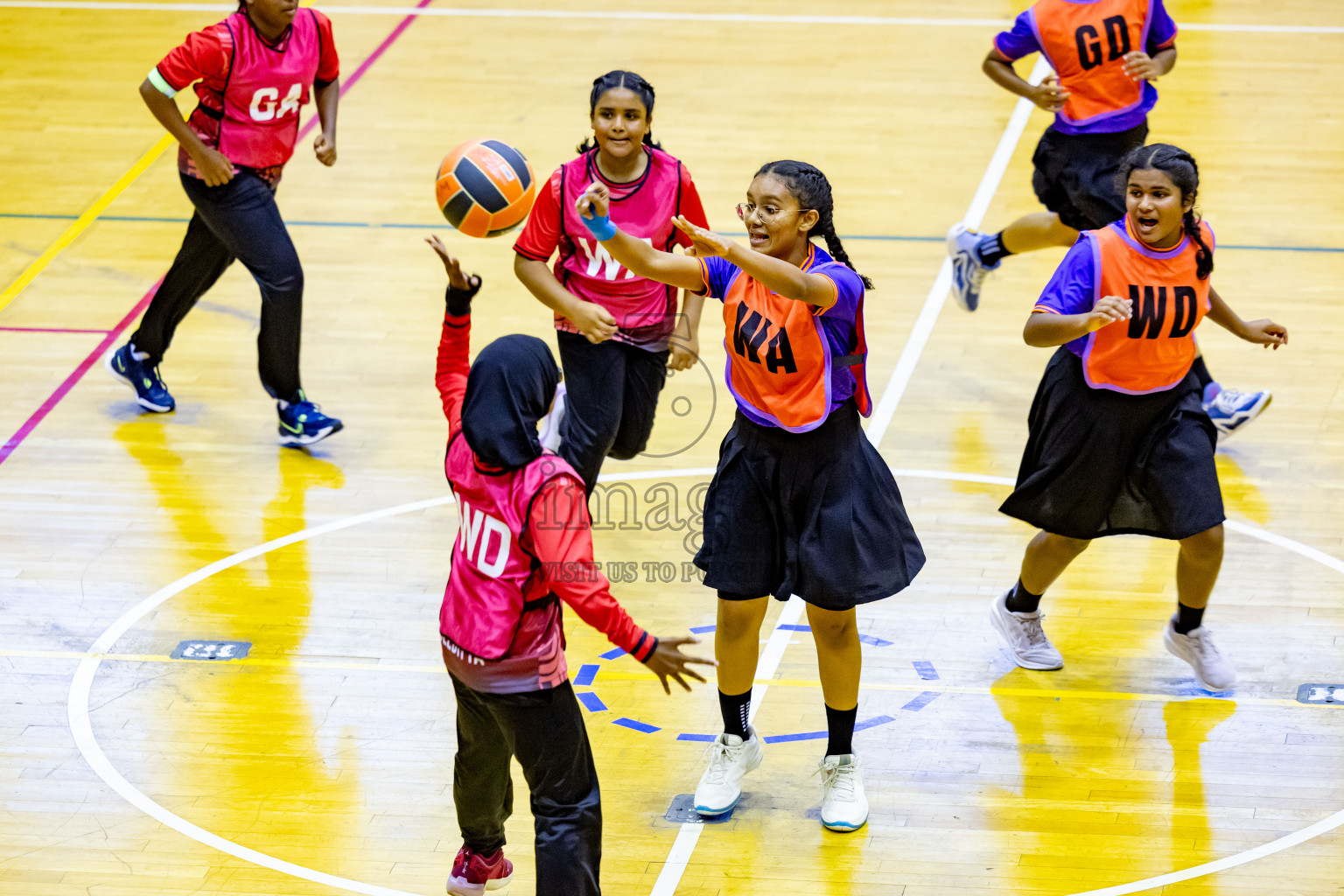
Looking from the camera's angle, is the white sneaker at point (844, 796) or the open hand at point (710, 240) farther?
the white sneaker at point (844, 796)

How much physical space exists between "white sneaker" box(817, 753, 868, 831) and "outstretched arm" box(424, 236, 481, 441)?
1522 mm

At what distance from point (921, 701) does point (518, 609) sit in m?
1.86

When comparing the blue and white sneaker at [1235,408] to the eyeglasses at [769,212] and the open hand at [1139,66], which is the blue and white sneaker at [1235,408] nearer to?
the open hand at [1139,66]

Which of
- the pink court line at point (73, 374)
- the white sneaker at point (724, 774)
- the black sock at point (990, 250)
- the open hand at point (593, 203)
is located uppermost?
the open hand at point (593, 203)

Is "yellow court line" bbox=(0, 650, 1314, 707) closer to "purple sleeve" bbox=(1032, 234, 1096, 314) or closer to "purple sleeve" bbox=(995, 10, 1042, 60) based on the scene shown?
"purple sleeve" bbox=(1032, 234, 1096, 314)

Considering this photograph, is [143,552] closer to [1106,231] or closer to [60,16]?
[1106,231]

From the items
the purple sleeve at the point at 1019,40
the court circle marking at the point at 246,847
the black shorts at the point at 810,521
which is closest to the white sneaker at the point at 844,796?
the black shorts at the point at 810,521

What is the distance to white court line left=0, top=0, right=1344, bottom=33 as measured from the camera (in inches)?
452

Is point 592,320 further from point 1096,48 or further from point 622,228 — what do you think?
point 1096,48

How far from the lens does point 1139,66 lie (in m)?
6.45

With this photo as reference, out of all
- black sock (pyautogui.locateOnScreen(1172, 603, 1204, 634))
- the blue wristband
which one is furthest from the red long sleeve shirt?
black sock (pyautogui.locateOnScreen(1172, 603, 1204, 634))

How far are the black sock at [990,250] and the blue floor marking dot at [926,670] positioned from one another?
2.68 meters

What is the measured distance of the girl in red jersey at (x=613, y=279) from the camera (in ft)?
17.0

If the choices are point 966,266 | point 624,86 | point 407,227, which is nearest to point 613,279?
point 624,86
